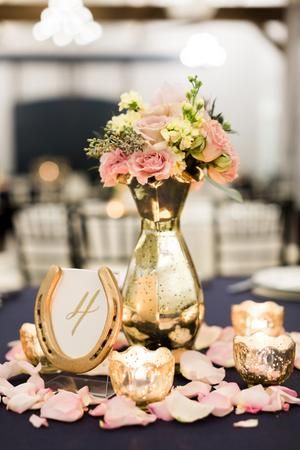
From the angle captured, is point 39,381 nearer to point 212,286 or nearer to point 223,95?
point 212,286

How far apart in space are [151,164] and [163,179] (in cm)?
5

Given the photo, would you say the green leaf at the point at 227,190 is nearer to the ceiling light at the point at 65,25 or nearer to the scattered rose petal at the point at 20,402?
the scattered rose petal at the point at 20,402

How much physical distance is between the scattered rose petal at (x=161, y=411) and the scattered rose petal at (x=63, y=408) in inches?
4.3

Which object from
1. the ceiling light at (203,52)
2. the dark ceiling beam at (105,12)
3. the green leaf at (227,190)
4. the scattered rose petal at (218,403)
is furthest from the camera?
the dark ceiling beam at (105,12)

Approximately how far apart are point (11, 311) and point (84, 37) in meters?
0.77

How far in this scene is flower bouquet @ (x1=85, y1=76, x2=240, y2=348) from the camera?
119cm

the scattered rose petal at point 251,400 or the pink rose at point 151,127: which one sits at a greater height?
the pink rose at point 151,127

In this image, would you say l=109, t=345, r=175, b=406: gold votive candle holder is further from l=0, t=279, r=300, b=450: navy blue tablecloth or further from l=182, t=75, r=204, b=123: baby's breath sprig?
l=182, t=75, r=204, b=123: baby's breath sprig

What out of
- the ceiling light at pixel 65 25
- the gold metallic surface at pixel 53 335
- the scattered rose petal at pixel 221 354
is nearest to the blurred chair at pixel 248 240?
the ceiling light at pixel 65 25

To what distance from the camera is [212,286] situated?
6.32 feet

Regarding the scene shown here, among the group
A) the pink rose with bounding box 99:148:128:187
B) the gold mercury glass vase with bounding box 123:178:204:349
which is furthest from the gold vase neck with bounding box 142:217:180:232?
the pink rose with bounding box 99:148:128:187

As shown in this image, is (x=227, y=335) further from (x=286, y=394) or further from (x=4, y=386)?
(x=4, y=386)

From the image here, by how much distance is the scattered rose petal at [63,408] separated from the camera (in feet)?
3.26

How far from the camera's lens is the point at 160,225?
4.17 feet
